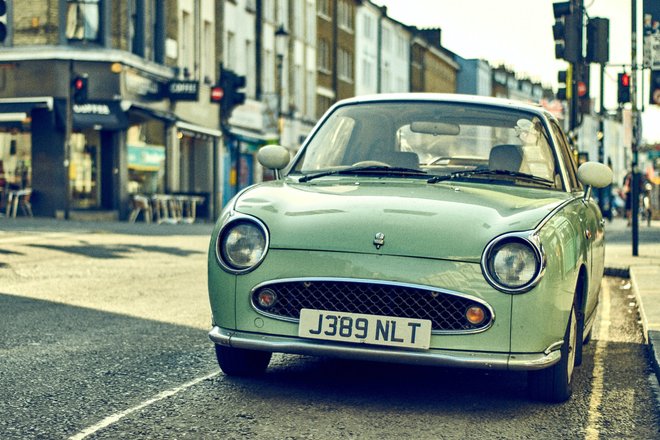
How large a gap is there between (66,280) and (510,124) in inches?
250

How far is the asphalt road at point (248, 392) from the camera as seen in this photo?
4.85 meters

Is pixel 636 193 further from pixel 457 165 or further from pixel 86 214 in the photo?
pixel 86 214

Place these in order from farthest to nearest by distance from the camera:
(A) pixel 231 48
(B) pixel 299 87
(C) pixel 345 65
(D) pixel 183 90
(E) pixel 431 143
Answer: (C) pixel 345 65, (B) pixel 299 87, (A) pixel 231 48, (D) pixel 183 90, (E) pixel 431 143

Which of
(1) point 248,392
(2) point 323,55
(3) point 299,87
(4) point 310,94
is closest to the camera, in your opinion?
(1) point 248,392

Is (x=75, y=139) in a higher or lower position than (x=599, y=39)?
lower

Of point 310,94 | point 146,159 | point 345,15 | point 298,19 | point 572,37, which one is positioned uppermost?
point 345,15

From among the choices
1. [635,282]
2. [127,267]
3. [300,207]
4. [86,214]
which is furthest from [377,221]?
Answer: [86,214]

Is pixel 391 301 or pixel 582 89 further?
pixel 582 89

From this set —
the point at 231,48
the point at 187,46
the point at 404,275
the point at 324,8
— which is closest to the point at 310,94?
the point at 324,8

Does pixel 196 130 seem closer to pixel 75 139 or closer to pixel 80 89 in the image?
pixel 75 139

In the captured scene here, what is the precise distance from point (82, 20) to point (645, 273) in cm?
2098

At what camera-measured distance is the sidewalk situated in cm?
770

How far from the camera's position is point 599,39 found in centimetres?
1541

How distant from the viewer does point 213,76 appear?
39906 millimetres
